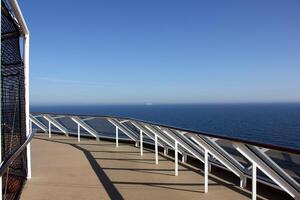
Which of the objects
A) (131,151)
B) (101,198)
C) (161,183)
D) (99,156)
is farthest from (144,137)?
(101,198)

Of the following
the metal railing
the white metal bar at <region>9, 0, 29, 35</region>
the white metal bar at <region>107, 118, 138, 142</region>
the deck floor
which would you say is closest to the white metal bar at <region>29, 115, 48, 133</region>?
the metal railing

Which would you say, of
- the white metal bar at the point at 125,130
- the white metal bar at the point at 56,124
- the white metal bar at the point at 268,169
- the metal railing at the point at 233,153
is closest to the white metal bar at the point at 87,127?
the white metal bar at the point at 56,124

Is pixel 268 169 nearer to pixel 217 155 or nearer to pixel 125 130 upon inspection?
pixel 217 155

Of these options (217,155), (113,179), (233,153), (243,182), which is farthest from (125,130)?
(233,153)

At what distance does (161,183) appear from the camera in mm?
6551

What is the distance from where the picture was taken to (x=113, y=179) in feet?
22.4

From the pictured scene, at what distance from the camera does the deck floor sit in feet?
19.1

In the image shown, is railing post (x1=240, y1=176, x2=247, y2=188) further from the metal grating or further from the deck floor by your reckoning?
the metal grating

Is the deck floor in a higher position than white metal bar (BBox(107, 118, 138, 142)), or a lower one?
lower

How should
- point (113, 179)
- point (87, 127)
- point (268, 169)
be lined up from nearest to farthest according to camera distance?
point (268, 169)
point (113, 179)
point (87, 127)

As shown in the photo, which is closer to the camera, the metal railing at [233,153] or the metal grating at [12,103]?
the metal railing at [233,153]

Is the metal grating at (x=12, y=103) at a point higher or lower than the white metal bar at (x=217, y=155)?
higher

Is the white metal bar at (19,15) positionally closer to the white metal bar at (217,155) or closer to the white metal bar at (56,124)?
the white metal bar at (217,155)

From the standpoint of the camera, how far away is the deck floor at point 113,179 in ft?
19.1
